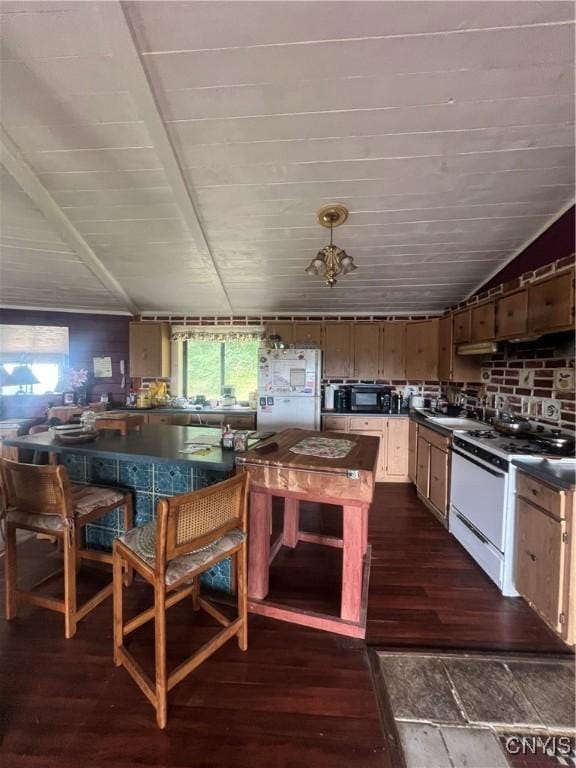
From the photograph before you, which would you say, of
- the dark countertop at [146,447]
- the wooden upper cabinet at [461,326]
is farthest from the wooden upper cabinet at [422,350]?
the dark countertop at [146,447]

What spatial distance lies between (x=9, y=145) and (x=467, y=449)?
3.77m

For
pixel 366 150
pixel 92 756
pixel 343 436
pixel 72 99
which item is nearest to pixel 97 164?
pixel 72 99

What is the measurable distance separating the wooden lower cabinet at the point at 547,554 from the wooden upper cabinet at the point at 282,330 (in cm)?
311

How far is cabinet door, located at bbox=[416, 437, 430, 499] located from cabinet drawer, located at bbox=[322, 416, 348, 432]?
89 cm

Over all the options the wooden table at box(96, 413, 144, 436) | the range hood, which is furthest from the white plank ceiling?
the wooden table at box(96, 413, 144, 436)

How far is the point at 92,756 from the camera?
1.13 metres

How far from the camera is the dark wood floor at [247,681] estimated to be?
1155mm

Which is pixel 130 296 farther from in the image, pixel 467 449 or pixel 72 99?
pixel 467 449

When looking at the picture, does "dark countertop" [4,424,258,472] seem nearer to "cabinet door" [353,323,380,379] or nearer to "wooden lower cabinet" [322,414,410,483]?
"wooden lower cabinet" [322,414,410,483]

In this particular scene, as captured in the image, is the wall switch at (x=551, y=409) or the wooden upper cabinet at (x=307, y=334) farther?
the wooden upper cabinet at (x=307, y=334)

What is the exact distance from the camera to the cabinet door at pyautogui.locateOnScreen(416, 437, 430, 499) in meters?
3.29

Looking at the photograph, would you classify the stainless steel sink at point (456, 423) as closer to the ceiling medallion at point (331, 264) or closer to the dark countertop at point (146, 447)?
the ceiling medallion at point (331, 264)

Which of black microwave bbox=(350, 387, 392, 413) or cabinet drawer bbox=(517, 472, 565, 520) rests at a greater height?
black microwave bbox=(350, 387, 392, 413)

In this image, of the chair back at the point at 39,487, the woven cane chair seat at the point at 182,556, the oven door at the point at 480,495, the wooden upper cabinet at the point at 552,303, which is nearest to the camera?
the woven cane chair seat at the point at 182,556
